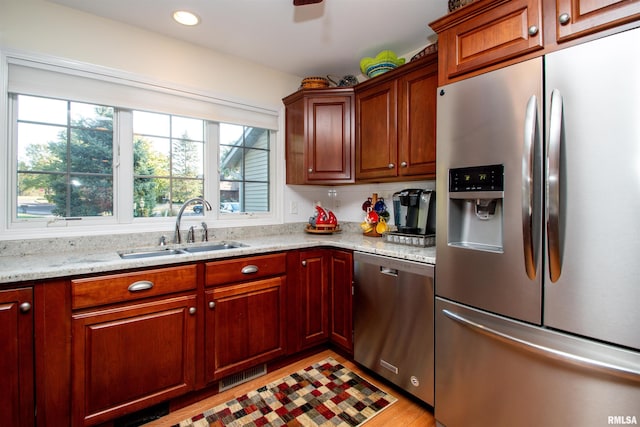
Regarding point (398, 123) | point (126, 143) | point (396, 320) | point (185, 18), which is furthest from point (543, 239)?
point (126, 143)

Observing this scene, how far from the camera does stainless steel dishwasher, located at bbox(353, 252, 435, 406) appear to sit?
1625mm

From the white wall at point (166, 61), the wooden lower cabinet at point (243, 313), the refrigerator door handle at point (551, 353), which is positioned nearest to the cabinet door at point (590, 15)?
the refrigerator door handle at point (551, 353)

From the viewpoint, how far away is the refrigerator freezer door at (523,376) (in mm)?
1027

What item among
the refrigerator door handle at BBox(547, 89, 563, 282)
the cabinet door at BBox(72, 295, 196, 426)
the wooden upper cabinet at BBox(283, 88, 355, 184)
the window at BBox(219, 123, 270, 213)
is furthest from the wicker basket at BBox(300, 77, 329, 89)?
the cabinet door at BBox(72, 295, 196, 426)

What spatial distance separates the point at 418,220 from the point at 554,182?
108cm

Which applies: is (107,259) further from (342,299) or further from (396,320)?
(396,320)

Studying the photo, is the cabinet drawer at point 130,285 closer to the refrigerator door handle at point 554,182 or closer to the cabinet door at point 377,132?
the cabinet door at point 377,132

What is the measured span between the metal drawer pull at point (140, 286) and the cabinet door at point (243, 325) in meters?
0.32

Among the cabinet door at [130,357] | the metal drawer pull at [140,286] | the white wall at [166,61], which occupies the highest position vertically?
the white wall at [166,61]

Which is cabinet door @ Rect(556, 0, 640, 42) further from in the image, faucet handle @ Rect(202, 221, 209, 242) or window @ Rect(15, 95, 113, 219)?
window @ Rect(15, 95, 113, 219)

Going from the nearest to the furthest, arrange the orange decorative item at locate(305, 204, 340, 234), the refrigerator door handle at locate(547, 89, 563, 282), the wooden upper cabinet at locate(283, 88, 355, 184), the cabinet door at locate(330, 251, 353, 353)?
1. the refrigerator door handle at locate(547, 89, 563, 282)
2. the cabinet door at locate(330, 251, 353, 353)
3. the wooden upper cabinet at locate(283, 88, 355, 184)
4. the orange decorative item at locate(305, 204, 340, 234)

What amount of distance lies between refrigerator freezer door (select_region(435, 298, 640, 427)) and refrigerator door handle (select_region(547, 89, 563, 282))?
0.93 ft

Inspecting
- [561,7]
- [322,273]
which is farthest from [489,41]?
[322,273]

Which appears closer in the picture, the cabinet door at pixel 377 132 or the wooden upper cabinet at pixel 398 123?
the wooden upper cabinet at pixel 398 123
